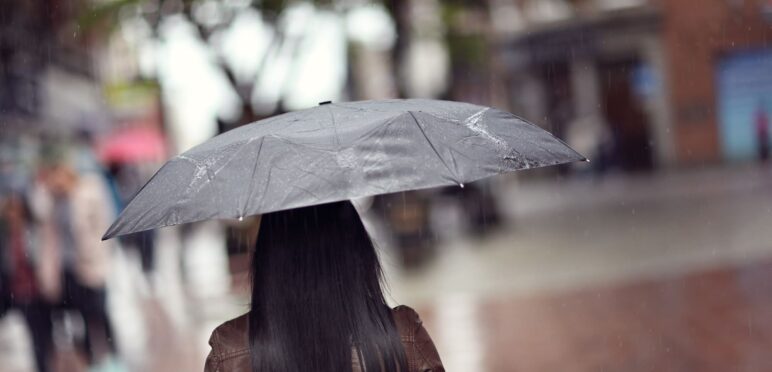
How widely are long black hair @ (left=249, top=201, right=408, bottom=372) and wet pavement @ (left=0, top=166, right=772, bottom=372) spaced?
48cm

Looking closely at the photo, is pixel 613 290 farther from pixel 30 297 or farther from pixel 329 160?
pixel 329 160

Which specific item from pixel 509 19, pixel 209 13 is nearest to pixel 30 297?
pixel 209 13

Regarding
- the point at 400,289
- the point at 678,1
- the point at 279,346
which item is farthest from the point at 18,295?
the point at 678,1

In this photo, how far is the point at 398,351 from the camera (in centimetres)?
244

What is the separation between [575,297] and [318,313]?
802 centimetres

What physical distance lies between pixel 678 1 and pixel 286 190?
29519 mm

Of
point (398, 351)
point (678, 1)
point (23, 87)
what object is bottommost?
point (398, 351)

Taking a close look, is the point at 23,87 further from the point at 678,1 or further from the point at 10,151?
the point at 678,1

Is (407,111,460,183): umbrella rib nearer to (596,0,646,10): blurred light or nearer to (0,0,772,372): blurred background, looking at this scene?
(0,0,772,372): blurred background

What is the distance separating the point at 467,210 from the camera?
1867 cm

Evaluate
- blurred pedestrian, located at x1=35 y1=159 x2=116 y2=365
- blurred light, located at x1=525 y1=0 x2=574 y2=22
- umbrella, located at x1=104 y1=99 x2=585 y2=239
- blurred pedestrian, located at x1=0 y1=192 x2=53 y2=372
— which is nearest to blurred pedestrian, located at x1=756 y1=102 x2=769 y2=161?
blurred light, located at x1=525 y1=0 x2=574 y2=22

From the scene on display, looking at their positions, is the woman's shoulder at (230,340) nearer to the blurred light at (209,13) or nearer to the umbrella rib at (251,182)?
the umbrella rib at (251,182)

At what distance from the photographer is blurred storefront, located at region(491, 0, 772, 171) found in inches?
1109

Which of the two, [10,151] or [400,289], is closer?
[400,289]
